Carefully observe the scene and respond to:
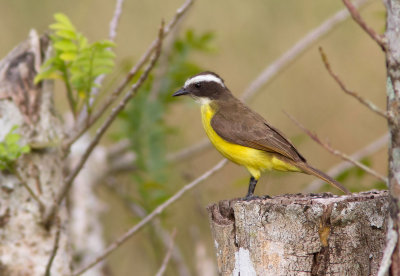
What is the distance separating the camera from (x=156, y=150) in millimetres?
5984

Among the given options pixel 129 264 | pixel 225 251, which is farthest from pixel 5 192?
pixel 129 264

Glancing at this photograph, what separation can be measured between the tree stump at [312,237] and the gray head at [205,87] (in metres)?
2.40

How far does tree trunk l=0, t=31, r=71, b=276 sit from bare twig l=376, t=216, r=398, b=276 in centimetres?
227

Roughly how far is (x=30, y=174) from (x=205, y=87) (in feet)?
6.03

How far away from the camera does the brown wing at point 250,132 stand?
15.3 feet

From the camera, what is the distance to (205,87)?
553 centimetres

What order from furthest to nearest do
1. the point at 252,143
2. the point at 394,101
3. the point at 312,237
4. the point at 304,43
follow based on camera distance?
the point at 304,43
the point at 252,143
the point at 312,237
the point at 394,101

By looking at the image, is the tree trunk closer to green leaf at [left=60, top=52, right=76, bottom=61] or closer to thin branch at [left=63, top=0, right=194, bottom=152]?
thin branch at [left=63, top=0, right=194, bottom=152]

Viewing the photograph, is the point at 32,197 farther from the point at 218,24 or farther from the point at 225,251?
the point at 218,24

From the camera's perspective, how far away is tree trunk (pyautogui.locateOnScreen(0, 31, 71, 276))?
414 cm

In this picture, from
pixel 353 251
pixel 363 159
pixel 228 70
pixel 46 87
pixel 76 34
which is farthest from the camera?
pixel 228 70

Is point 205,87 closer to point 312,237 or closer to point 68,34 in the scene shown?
point 68,34

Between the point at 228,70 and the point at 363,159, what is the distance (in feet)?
9.68

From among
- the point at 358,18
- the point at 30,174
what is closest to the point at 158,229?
the point at 30,174
